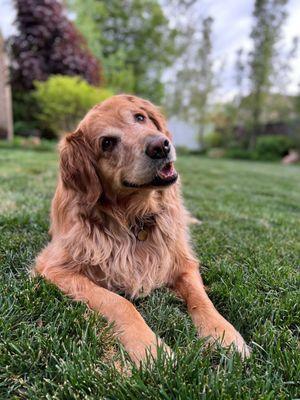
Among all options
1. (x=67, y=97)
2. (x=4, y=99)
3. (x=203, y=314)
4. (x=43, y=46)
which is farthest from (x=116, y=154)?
(x=4, y=99)

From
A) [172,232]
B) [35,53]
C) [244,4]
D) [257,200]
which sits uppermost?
[244,4]

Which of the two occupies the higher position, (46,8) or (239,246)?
(46,8)

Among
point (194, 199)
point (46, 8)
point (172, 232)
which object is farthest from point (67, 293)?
point (46, 8)

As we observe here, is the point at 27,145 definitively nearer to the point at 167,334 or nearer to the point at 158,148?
the point at 158,148

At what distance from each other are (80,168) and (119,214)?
38 centimetres

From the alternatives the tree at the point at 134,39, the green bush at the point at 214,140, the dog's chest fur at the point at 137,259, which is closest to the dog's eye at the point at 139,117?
the dog's chest fur at the point at 137,259

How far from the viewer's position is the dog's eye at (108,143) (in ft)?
7.14

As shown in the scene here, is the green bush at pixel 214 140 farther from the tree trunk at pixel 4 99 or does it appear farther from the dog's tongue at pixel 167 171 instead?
the dog's tongue at pixel 167 171

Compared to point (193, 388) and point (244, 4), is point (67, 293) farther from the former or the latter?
point (244, 4)

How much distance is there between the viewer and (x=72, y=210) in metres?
2.21

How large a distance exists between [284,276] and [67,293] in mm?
1273

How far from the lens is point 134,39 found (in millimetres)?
23922

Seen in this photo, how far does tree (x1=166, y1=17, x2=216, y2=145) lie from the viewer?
24.6 m

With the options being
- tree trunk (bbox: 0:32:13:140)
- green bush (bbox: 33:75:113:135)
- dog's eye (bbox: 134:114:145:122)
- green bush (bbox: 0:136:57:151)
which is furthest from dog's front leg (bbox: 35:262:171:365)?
tree trunk (bbox: 0:32:13:140)
